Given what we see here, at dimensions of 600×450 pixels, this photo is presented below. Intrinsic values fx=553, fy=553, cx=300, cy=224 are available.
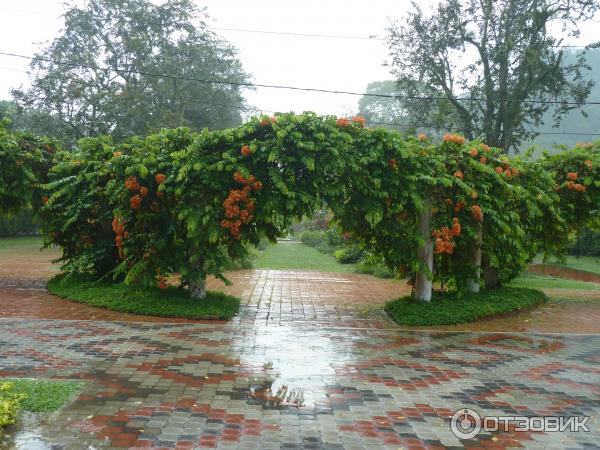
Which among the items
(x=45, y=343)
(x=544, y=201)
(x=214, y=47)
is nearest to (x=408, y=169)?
(x=544, y=201)

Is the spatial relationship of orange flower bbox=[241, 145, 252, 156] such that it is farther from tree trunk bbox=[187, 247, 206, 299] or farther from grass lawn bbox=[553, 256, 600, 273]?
grass lawn bbox=[553, 256, 600, 273]

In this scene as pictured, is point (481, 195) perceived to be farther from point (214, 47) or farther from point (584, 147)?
point (214, 47)

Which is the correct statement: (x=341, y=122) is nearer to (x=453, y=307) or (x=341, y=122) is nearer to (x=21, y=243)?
(x=453, y=307)

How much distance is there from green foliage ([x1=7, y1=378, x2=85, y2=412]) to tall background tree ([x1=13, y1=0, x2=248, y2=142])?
72.7 ft

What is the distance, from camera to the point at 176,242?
9.94 meters

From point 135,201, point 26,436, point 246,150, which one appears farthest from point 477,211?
point 26,436

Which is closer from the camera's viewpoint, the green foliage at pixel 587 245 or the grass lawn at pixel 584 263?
the grass lawn at pixel 584 263

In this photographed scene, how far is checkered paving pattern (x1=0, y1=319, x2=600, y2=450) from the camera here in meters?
4.60

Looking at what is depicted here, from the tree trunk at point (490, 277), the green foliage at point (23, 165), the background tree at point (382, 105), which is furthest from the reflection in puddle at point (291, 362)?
the background tree at point (382, 105)

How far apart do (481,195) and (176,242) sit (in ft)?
18.0

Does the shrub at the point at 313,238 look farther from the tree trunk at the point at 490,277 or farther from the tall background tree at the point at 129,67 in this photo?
the tree trunk at the point at 490,277

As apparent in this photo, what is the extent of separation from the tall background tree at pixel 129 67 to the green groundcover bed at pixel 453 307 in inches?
752

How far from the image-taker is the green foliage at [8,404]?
4445 mm
